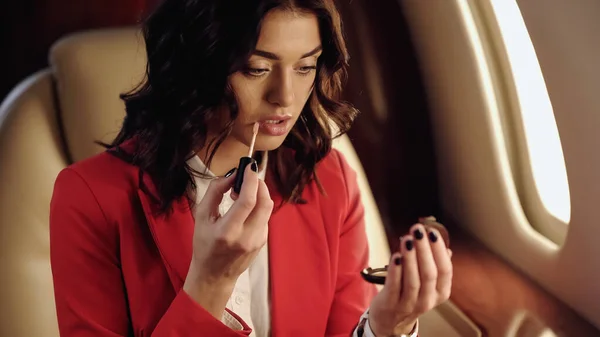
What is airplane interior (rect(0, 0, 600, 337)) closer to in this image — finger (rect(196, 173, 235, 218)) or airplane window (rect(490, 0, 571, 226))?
airplane window (rect(490, 0, 571, 226))

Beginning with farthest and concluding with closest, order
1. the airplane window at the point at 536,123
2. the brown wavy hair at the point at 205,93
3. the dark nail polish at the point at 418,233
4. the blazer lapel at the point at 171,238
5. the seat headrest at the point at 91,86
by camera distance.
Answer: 1. the seat headrest at the point at 91,86
2. the airplane window at the point at 536,123
3. the blazer lapel at the point at 171,238
4. the brown wavy hair at the point at 205,93
5. the dark nail polish at the point at 418,233

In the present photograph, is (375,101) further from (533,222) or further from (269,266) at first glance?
(269,266)

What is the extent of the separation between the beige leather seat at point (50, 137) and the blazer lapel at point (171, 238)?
293mm

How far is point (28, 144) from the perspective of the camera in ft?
3.80

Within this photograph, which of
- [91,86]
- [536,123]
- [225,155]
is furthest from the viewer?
[91,86]

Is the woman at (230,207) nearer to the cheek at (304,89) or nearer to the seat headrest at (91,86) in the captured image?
the cheek at (304,89)

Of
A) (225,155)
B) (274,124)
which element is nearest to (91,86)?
(225,155)

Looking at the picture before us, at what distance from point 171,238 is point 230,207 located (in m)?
0.18

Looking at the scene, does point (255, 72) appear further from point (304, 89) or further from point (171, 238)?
point (171, 238)

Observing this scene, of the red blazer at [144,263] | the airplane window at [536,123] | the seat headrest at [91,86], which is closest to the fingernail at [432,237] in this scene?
the red blazer at [144,263]

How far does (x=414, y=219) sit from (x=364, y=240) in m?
0.32

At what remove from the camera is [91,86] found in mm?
1214

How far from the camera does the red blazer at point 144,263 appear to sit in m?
0.88

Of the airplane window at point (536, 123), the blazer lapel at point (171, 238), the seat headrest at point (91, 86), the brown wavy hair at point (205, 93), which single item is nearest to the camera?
the brown wavy hair at point (205, 93)
